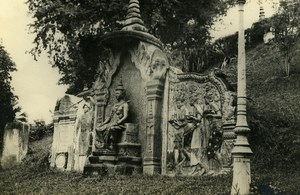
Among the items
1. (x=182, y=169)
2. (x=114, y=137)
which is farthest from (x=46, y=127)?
(x=182, y=169)

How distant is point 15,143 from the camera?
18375mm

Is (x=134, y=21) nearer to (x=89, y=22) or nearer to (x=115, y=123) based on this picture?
(x=115, y=123)

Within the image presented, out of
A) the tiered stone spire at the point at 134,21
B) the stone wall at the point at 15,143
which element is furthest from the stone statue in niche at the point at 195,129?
the stone wall at the point at 15,143

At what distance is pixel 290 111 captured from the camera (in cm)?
1360

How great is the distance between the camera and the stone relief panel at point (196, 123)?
436 inches

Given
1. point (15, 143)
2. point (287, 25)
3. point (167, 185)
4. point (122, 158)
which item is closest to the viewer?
point (167, 185)

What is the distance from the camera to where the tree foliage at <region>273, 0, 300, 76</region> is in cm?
1753

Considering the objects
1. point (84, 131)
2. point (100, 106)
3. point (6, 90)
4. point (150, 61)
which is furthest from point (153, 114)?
point (6, 90)

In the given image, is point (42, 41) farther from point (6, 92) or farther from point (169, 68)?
point (169, 68)

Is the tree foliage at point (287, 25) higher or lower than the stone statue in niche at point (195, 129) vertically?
higher

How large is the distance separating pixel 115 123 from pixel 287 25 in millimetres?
9135

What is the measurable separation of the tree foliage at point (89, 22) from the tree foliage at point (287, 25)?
5858mm

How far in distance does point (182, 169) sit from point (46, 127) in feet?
54.3

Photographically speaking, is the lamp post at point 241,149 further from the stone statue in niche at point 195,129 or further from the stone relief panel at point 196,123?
the stone statue in niche at point 195,129
